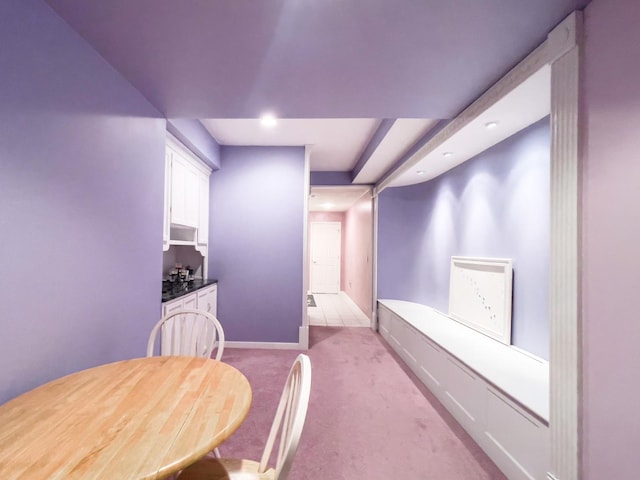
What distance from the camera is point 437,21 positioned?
115 cm

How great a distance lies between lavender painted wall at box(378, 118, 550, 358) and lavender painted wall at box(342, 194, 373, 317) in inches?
17.5

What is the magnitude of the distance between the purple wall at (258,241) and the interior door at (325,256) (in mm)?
4564

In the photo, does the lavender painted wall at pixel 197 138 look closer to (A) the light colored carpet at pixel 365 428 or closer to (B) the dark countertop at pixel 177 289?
(B) the dark countertop at pixel 177 289

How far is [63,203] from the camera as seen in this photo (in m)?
1.18

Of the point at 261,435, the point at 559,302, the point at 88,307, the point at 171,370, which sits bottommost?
the point at 261,435

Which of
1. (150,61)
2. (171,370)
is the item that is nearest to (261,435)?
(171,370)

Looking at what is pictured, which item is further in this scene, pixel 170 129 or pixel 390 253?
pixel 390 253

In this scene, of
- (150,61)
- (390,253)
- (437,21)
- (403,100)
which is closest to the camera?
(437,21)

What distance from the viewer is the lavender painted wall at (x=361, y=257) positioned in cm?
449

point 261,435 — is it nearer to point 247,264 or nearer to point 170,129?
point 247,264

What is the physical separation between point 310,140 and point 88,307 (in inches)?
106

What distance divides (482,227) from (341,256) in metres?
5.56

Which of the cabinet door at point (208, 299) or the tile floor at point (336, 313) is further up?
the cabinet door at point (208, 299)

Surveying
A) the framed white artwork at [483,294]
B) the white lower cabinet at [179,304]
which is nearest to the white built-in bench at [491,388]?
the framed white artwork at [483,294]
